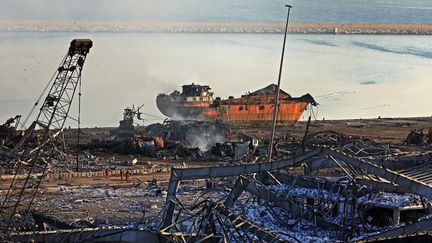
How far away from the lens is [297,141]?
37.0 m

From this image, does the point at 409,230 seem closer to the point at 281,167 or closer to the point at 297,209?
the point at 297,209

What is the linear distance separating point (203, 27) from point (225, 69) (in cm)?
3454

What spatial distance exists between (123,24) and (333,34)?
21220mm

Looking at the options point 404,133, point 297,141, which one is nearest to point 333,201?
point 297,141

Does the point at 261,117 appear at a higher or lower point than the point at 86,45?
lower

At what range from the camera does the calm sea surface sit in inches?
2048

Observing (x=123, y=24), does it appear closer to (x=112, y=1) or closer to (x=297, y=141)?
(x=112, y=1)

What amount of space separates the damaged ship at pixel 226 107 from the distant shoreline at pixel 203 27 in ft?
160

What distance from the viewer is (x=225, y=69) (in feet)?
223

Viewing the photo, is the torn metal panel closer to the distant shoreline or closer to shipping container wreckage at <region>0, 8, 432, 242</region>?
shipping container wreckage at <region>0, 8, 432, 242</region>

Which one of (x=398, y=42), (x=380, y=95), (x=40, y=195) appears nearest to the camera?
(x=40, y=195)

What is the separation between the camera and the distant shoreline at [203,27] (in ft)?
307

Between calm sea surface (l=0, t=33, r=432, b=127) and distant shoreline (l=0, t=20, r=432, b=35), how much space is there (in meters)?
3.50

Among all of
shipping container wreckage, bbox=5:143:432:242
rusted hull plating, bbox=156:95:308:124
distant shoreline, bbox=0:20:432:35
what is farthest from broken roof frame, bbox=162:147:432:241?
distant shoreline, bbox=0:20:432:35
